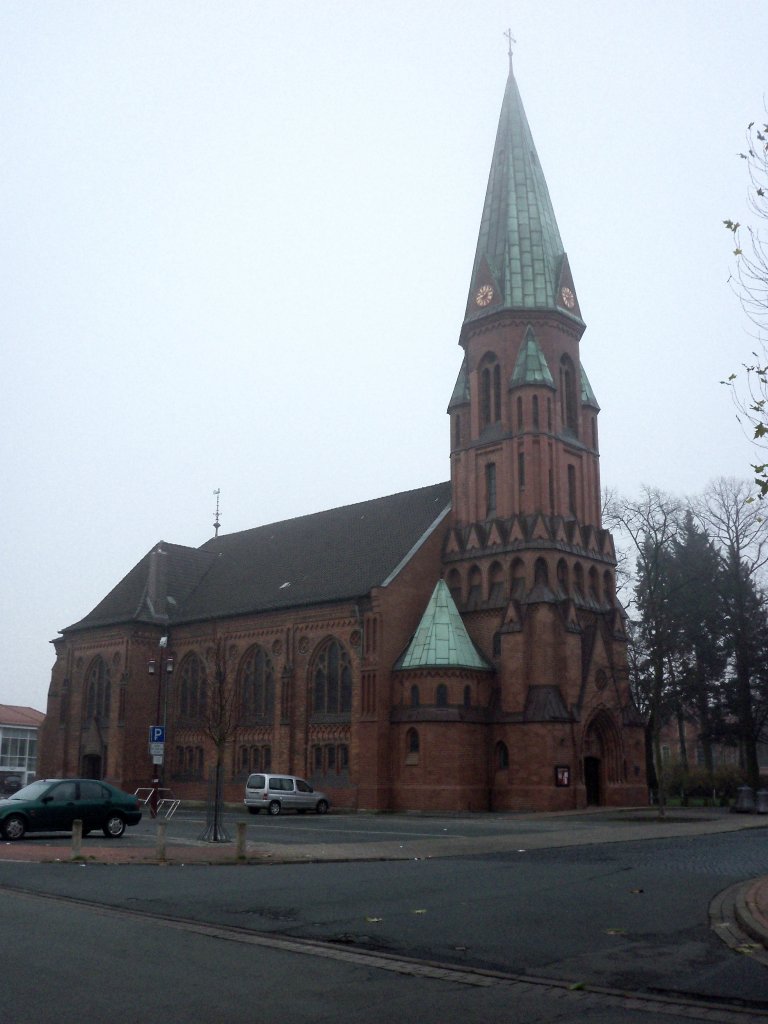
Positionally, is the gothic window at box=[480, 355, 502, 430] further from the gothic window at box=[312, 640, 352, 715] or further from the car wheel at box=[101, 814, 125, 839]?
the car wheel at box=[101, 814, 125, 839]

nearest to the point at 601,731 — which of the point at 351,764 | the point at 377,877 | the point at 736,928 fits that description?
the point at 351,764

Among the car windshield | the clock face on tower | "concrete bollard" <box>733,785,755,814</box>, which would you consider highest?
the clock face on tower

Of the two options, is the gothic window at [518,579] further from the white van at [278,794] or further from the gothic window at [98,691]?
the gothic window at [98,691]

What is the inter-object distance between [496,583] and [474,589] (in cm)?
121

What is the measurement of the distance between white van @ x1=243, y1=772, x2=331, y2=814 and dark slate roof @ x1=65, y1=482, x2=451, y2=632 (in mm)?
9047

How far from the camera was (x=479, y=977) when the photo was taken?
9.13 metres

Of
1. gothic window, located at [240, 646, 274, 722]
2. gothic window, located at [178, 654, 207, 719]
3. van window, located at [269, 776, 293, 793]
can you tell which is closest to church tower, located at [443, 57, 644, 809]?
van window, located at [269, 776, 293, 793]

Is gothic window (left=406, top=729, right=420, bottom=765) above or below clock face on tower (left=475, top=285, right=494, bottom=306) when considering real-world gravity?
below

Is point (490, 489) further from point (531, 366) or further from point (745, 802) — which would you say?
point (745, 802)

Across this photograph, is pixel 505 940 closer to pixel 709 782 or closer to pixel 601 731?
pixel 601 731

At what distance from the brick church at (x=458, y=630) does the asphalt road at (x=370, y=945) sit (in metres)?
25.3

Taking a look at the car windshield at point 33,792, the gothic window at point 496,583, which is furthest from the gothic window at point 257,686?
the car windshield at point 33,792

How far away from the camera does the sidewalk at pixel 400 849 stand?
13.7 meters

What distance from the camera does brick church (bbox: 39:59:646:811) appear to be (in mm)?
43625
